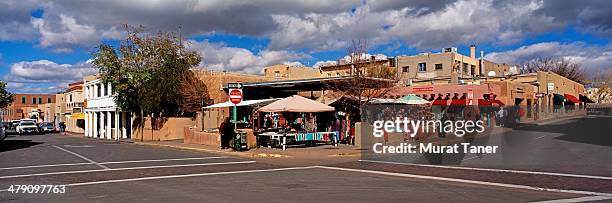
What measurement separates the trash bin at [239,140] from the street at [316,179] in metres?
2.97

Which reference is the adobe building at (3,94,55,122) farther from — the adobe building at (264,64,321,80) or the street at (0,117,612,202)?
the street at (0,117,612,202)

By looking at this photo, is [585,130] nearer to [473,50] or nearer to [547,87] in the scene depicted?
[547,87]

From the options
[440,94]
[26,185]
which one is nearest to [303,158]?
[26,185]

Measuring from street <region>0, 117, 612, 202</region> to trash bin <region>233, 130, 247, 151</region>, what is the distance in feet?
9.74

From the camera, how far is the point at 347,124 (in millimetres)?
24859

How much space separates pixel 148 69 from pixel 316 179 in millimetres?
23758

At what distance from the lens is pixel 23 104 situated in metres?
131

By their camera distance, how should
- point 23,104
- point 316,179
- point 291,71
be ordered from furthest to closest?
point 23,104 → point 291,71 → point 316,179

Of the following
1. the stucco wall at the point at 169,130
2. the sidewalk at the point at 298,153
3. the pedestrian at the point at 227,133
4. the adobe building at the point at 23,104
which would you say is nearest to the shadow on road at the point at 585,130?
the sidewalk at the point at 298,153

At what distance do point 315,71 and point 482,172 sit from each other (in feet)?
179

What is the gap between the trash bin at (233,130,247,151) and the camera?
70.6ft

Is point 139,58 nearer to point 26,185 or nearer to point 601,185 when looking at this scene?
point 26,185

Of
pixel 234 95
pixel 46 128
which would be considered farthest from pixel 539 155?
pixel 46 128

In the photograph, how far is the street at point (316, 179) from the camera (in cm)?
992
